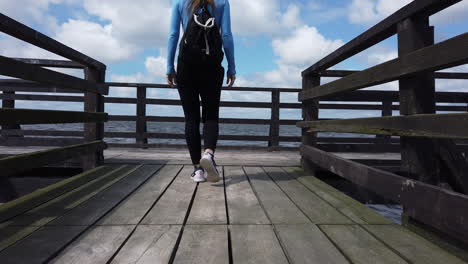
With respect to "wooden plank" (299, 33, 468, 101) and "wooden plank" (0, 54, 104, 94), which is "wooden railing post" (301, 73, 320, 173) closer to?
"wooden plank" (299, 33, 468, 101)

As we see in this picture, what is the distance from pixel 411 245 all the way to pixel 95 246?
5.29 ft

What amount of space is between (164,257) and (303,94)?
276 centimetres

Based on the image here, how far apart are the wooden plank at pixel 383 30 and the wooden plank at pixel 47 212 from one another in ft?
8.00

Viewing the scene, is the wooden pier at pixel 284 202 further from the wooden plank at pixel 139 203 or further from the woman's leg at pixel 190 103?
the woman's leg at pixel 190 103

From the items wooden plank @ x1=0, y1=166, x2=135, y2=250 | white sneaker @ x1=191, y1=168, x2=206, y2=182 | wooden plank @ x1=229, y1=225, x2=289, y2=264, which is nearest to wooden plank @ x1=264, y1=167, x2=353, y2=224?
wooden plank @ x1=229, y1=225, x2=289, y2=264

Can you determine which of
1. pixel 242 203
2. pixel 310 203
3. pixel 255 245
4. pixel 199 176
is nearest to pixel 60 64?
pixel 199 176

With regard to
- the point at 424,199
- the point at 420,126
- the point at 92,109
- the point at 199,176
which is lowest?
the point at 199,176

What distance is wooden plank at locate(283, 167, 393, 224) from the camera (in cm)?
190

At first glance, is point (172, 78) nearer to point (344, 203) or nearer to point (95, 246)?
point (95, 246)

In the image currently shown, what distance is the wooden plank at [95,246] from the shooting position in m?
1.30

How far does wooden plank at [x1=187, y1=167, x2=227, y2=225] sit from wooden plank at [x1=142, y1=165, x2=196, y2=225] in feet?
0.21

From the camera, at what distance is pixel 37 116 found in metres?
2.08

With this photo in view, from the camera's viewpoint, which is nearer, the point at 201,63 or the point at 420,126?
the point at 420,126

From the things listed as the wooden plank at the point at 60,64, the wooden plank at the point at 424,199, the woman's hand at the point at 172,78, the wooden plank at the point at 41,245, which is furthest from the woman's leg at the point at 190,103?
the wooden plank at the point at 60,64
